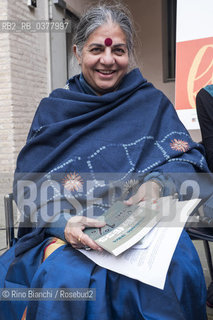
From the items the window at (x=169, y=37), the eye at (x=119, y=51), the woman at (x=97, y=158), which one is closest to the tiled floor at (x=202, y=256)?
the woman at (x=97, y=158)

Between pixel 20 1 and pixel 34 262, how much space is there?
3803 mm

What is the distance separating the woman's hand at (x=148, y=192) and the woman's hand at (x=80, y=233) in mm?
245

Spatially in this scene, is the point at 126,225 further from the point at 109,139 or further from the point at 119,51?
the point at 119,51

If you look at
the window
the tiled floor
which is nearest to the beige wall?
the window

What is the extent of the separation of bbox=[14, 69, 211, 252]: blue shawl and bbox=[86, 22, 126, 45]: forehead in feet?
0.72

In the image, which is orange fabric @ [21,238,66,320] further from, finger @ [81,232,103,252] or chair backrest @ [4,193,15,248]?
chair backrest @ [4,193,15,248]

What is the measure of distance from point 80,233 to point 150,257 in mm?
232

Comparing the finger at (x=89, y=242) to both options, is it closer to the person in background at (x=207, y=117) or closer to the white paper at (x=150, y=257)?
Result: the white paper at (x=150, y=257)

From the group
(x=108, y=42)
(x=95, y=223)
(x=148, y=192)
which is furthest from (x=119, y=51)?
(x=95, y=223)

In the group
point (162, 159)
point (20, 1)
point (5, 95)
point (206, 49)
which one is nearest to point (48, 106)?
point (162, 159)

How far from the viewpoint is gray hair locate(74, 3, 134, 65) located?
1.29m

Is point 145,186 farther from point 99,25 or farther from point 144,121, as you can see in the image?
point 99,25

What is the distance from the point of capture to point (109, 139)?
1269 millimetres

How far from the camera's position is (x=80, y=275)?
890 millimetres
